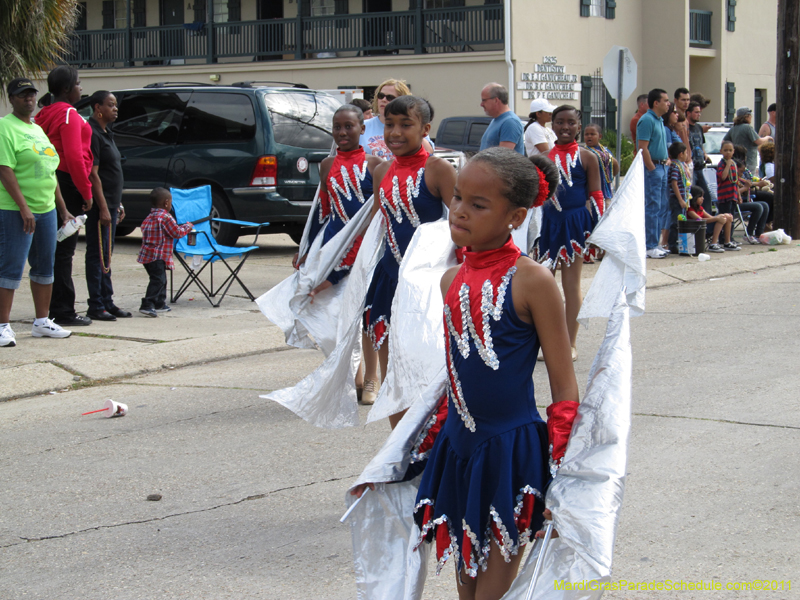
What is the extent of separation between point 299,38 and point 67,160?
2273cm

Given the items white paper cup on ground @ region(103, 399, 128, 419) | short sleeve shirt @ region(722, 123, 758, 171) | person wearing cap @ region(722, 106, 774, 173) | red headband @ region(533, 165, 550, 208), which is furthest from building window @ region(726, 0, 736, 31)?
red headband @ region(533, 165, 550, 208)

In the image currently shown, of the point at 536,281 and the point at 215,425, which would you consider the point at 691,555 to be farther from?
the point at 215,425

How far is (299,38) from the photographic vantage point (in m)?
29.7

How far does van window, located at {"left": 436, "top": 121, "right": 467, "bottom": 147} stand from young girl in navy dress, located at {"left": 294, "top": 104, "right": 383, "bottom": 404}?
13686 millimetres

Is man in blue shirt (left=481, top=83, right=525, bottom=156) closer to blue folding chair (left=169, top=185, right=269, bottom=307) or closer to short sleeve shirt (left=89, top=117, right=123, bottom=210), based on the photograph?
blue folding chair (left=169, top=185, right=269, bottom=307)

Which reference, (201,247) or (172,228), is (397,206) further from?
(201,247)

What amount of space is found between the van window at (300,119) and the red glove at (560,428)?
1057 cm

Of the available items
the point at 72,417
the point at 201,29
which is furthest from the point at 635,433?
the point at 201,29

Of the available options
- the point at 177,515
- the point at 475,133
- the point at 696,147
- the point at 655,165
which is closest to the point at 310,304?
the point at 177,515

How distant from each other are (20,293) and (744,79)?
1162 inches

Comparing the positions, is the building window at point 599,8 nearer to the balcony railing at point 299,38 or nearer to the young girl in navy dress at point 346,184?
the balcony railing at point 299,38

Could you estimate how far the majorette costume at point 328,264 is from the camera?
5.47m

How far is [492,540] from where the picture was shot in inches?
97.3

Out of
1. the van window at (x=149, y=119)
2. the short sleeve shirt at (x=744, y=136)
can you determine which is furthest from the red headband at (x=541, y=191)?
the short sleeve shirt at (x=744, y=136)
